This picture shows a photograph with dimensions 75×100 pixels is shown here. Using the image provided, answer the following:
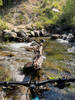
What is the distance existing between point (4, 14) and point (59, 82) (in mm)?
28972

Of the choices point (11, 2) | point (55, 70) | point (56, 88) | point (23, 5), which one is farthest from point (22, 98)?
point (11, 2)

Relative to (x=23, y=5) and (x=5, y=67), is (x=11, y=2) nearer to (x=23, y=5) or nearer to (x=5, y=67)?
(x=23, y=5)

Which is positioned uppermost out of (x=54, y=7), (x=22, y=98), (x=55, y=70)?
(x=54, y=7)

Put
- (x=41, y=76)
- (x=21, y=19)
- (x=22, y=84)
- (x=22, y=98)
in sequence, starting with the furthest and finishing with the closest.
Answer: (x=21, y=19)
(x=41, y=76)
(x=22, y=84)
(x=22, y=98)

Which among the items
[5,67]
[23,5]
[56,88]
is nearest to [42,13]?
[23,5]

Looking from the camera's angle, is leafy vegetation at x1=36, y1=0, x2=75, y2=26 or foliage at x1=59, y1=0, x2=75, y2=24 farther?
leafy vegetation at x1=36, y1=0, x2=75, y2=26

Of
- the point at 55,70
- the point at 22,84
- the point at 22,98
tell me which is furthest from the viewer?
the point at 55,70

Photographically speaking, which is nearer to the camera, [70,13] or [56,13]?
[70,13]

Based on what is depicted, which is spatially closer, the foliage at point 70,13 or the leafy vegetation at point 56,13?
the foliage at point 70,13

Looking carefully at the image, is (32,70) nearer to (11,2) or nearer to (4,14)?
(4,14)

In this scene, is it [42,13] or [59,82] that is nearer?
[59,82]

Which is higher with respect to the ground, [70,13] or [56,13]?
[70,13]

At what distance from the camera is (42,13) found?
31344 millimetres

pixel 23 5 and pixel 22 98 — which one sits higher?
pixel 23 5
